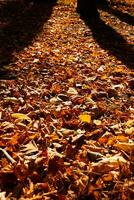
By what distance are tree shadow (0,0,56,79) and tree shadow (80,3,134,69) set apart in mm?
1250

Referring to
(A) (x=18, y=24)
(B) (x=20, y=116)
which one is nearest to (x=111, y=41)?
(A) (x=18, y=24)

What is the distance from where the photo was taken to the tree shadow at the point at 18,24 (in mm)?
6537

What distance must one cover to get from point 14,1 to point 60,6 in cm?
145

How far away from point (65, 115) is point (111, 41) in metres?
4.01

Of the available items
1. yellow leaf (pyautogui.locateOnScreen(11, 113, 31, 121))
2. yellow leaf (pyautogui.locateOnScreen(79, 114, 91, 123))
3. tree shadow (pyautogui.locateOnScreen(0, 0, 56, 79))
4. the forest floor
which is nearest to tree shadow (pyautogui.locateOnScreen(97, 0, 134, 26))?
tree shadow (pyautogui.locateOnScreen(0, 0, 56, 79))

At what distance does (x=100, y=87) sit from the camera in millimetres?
5086

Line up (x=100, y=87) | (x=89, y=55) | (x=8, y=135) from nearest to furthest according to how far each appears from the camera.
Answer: (x=8, y=135)
(x=100, y=87)
(x=89, y=55)

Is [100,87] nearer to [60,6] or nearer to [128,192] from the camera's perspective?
[128,192]

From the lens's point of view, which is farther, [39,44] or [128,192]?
[39,44]

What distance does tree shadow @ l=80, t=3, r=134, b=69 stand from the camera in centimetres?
666

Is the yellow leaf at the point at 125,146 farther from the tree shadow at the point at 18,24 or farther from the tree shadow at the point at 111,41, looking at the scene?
the tree shadow at the point at 111,41

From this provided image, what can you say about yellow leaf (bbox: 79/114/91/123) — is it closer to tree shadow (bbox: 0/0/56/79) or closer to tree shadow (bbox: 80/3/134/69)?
tree shadow (bbox: 0/0/56/79)

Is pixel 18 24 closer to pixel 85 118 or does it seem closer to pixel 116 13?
pixel 116 13

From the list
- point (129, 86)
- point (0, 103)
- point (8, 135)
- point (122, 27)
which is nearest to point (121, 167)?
point (8, 135)
